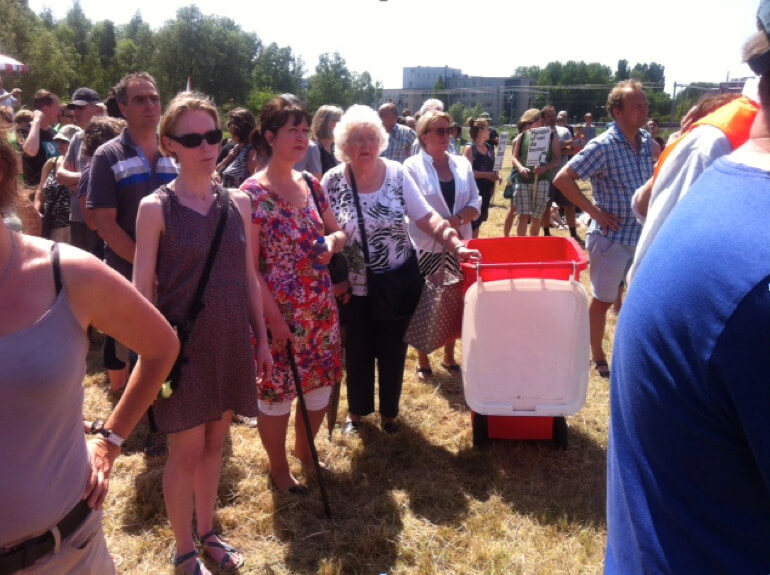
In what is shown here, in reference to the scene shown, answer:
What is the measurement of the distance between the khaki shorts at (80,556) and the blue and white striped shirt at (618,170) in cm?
392

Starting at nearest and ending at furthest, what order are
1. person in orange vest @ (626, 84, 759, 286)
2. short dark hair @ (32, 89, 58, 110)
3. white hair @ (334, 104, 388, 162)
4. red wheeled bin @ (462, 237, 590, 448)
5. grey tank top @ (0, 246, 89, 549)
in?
grey tank top @ (0, 246, 89, 549)
person in orange vest @ (626, 84, 759, 286)
red wheeled bin @ (462, 237, 590, 448)
white hair @ (334, 104, 388, 162)
short dark hair @ (32, 89, 58, 110)

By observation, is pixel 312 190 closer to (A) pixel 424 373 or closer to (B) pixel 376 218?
(B) pixel 376 218

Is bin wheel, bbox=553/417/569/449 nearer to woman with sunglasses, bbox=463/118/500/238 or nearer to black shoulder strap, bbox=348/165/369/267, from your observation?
black shoulder strap, bbox=348/165/369/267

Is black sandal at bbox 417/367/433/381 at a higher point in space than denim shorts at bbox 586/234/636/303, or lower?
lower

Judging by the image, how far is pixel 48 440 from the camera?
141 cm

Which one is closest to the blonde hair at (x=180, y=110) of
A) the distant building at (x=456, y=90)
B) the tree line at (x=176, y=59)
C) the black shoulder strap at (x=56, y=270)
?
the black shoulder strap at (x=56, y=270)

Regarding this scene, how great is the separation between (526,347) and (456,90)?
39.5 meters

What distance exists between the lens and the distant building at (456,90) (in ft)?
148

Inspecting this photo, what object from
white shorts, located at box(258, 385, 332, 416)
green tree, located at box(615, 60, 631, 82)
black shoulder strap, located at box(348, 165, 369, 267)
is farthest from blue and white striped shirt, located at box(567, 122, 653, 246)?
green tree, located at box(615, 60, 631, 82)

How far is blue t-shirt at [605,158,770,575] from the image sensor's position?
0.74m

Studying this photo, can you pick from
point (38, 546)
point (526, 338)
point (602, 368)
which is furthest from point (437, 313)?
point (38, 546)

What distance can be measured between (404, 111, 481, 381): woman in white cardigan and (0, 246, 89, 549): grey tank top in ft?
10.1

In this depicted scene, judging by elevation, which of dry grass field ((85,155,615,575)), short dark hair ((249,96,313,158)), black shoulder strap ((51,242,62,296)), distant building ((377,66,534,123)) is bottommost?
dry grass field ((85,155,615,575))

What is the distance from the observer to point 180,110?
2520mm
